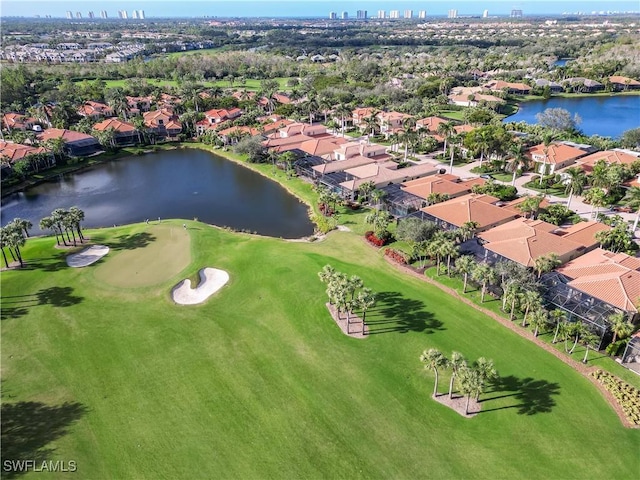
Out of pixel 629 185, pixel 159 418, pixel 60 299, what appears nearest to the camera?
pixel 159 418

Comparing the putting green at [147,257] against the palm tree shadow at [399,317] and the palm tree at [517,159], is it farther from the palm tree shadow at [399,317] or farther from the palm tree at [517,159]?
the palm tree at [517,159]

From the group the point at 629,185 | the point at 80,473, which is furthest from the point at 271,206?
the point at 629,185

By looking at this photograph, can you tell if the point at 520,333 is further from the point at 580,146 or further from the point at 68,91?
the point at 68,91

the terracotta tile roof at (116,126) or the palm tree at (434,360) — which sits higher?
the terracotta tile roof at (116,126)

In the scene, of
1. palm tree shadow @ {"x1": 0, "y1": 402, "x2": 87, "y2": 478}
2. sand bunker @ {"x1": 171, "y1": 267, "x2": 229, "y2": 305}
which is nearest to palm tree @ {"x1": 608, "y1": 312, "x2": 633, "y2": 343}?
sand bunker @ {"x1": 171, "y1": 267, "x2": 229, "y2": 305}

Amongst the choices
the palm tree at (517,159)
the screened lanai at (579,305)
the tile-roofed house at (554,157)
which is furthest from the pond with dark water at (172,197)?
the tile-roofed house at (554,157)

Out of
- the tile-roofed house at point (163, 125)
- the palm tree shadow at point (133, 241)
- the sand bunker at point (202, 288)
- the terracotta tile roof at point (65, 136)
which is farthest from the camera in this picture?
the tile-roofed house at point (163, 125)
